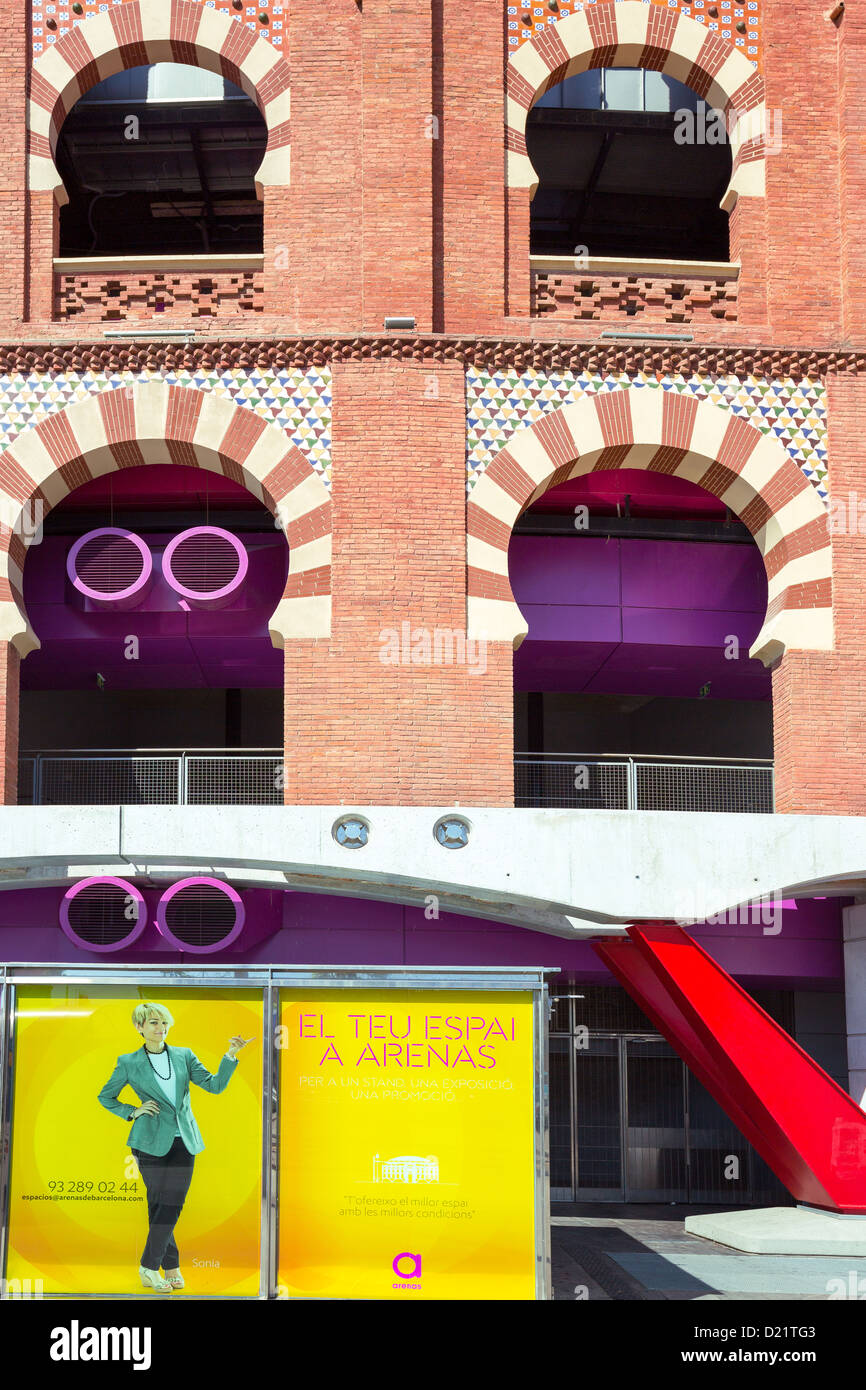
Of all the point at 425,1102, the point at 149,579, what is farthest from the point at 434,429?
the point at 425,1102

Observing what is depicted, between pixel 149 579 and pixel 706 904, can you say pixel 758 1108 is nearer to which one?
pixel 706 904

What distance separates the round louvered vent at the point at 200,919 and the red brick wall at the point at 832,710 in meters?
6.45

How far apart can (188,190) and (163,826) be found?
1341cm

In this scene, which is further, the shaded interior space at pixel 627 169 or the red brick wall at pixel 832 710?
the shaded interior space at pixel 627 169

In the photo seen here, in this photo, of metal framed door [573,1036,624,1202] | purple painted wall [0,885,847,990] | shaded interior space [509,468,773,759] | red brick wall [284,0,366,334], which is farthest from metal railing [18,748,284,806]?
metal framed door [573,1036,624,1202]

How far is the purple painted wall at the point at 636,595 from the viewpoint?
2086 centimetres

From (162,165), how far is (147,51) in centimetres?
549

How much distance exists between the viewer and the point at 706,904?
654 inches

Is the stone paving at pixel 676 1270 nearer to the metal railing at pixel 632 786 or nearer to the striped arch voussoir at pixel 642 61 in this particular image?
the metal railing at pixel 632 786

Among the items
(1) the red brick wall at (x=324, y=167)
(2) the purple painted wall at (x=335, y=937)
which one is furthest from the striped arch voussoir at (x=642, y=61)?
(2) the purple painted wall at (x=335, y=937)

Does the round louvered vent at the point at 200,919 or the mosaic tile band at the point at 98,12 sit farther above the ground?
the mosaic tile band at the point at 98,12

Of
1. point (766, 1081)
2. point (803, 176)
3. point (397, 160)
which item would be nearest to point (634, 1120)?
point (766, 1081)

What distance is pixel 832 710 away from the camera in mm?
18266

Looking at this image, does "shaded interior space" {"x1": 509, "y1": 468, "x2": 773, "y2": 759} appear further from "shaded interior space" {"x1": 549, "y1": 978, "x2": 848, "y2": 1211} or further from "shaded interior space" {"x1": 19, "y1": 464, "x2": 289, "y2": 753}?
"shaded interior space" {"x1": 549, "y1": 978, "x2": 848, "y2": 1211}
